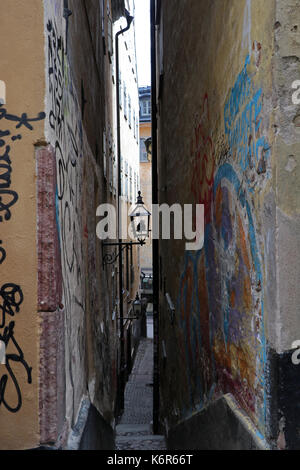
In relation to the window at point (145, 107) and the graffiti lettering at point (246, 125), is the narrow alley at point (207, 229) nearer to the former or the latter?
the graffiti lettering at point (246, 125)

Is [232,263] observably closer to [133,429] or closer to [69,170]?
[69,170]

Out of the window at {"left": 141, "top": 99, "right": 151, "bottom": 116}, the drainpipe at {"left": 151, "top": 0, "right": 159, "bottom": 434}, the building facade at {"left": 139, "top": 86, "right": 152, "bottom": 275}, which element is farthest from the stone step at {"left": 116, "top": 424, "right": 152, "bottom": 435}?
the window at {"left": 141, "top": 99, "right": 151, "bottom": 116}

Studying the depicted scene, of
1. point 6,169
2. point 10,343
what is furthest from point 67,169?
point 10,343

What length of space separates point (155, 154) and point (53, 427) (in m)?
8.44

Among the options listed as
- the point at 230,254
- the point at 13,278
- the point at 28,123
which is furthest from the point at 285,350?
the point at 28,123

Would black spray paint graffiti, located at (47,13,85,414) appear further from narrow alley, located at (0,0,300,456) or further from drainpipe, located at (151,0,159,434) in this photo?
drainpipe, located at (151,0,159,434)

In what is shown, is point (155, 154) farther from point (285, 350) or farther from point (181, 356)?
point (285, 350)

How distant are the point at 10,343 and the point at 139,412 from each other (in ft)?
30.2

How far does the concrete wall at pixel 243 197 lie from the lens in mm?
2172

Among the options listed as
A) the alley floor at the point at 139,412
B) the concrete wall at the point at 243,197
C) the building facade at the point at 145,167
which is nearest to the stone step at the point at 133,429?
the alley floor at the point at 139,412

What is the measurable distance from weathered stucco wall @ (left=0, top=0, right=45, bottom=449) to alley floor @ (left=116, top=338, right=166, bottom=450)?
4.57m

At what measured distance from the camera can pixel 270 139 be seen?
7.34ft

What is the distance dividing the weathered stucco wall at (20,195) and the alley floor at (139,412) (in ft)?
15.0

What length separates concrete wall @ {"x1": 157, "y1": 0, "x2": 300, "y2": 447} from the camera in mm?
2172
